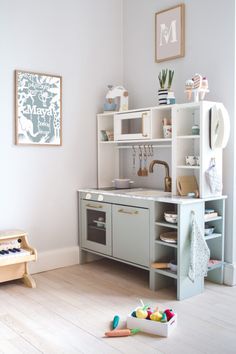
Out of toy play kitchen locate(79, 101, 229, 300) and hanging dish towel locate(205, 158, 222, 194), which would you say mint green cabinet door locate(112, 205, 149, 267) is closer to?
toy play kitchen locate(79, 101, 229, 300)

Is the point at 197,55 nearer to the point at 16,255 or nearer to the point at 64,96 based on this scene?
the point at 64,96

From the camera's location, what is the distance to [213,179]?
3.11 m

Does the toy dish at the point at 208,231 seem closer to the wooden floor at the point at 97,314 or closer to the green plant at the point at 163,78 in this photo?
the wooden floor at the point at 97,314

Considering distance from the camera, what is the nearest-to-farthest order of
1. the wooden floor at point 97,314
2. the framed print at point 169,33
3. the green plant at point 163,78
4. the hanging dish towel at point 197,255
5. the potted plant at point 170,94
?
the wooden floor at point 97,314, the hanging dish towel at point 197,255, the potted plant at point 170,94, the green plant at point 163,78, the framed print at point 169,33

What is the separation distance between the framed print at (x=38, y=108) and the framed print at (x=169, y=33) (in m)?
1.00

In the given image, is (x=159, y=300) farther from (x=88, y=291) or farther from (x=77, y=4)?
(x=77, y=4)

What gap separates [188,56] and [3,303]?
2557 millimetres

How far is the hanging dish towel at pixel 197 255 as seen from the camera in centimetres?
292

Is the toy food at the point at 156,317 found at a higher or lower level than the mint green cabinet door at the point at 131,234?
lower

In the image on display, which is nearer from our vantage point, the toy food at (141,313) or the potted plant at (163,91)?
the toy food at (141,313)

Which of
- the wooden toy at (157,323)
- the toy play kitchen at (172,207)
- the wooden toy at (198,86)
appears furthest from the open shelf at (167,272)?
the wooden toy at (198,86)

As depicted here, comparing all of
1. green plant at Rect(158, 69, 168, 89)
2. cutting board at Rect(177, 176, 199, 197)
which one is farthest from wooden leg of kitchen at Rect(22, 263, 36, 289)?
green plant at Rect(158, 69, 168, 89)

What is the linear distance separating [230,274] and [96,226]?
4.16 ft

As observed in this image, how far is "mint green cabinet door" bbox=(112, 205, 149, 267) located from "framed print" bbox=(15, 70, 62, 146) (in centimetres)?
93
